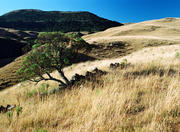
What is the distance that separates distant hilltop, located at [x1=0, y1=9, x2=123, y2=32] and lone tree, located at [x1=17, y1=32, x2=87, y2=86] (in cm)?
11163

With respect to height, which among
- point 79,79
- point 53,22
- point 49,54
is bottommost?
point 79,79

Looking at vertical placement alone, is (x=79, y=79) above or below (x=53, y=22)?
below

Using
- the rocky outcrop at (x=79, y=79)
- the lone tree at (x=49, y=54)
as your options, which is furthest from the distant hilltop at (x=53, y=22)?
the rocky outcrop at (x=79, y=79)

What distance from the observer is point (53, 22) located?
462 feet

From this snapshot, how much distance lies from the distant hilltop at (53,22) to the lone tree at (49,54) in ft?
366

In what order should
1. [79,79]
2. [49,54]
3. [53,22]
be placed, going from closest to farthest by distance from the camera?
1. [49,54]
2. [79,79]
3. [53,22]

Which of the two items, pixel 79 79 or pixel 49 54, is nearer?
pixel 49 54

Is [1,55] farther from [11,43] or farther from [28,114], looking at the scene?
[28,114]

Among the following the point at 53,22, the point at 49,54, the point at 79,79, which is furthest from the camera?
the point at 53,22

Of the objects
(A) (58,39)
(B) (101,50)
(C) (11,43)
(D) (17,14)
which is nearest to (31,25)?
(D) (17,14)

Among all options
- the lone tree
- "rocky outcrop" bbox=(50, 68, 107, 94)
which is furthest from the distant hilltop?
"rocky outcrop" bbox=(50, 68, 107, 94)

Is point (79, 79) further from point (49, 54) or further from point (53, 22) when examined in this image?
point (53, 22)

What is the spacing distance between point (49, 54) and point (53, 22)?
155188 mm

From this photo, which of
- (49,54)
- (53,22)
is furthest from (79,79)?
(53,22)
